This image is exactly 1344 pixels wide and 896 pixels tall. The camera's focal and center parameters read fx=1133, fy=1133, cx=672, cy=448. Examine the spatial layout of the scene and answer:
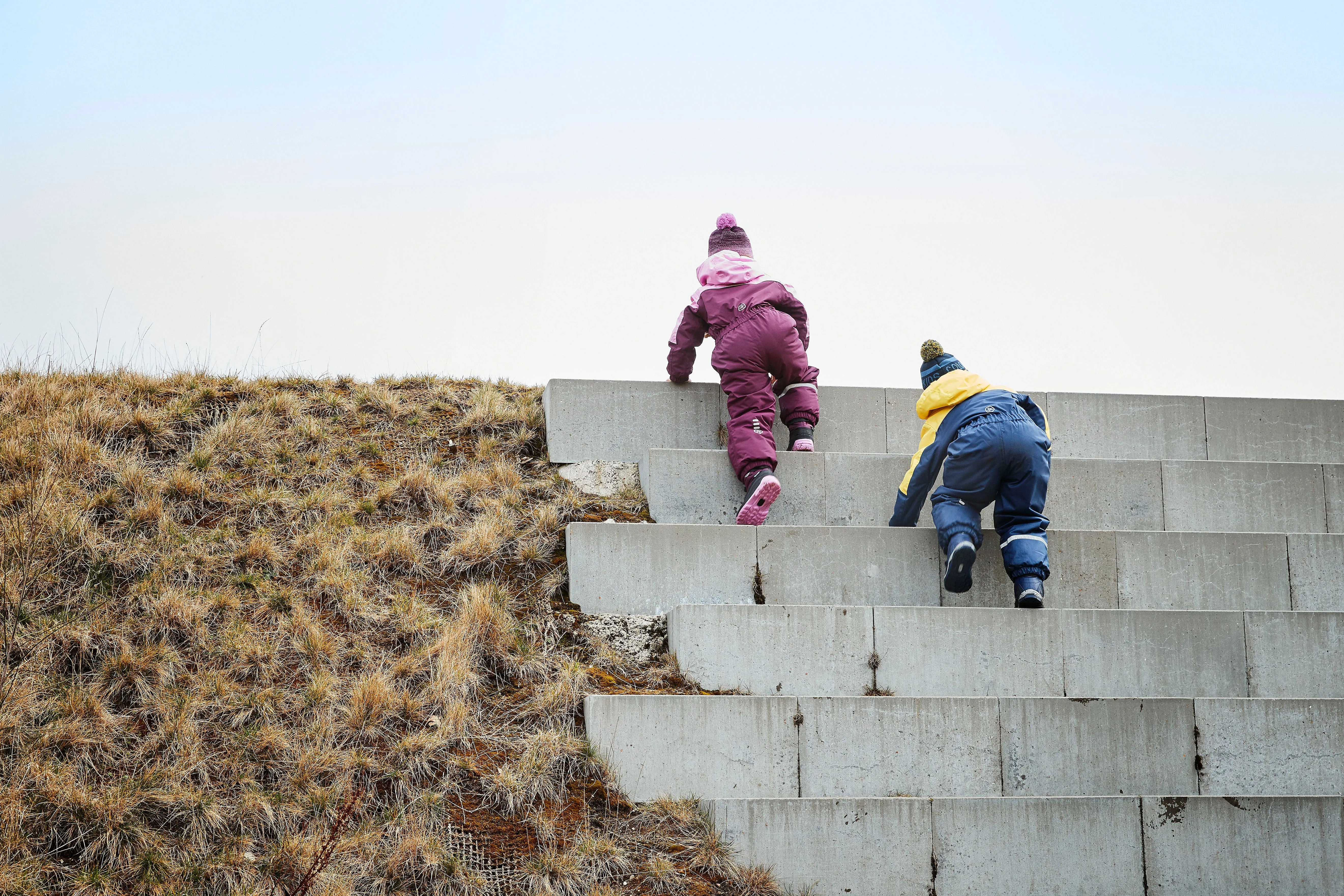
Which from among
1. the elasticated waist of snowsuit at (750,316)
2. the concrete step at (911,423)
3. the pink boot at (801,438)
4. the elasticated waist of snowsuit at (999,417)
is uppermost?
the elasticated waist of snowsuit at (750,316)

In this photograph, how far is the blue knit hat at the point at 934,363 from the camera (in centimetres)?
634

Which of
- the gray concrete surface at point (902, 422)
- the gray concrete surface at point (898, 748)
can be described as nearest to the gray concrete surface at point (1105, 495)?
the gray concrete surface at point (902, 422)

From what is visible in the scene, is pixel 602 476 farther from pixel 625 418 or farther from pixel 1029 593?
→ pixel 1029 593

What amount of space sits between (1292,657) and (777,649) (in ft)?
8.49

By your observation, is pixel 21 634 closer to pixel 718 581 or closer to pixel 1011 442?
pixel 718 581

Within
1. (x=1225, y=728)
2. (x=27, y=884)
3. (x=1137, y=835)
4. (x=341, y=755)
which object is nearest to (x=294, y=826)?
(x=341, y=755)

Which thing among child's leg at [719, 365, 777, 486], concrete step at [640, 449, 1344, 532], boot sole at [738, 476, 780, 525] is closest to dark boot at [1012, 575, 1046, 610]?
concrete step at [640, 449, 1344, 532]

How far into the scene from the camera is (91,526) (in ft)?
19.4

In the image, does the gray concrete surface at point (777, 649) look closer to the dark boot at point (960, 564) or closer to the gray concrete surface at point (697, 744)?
the gray concrete surface at point (697, 744)

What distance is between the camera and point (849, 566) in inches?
236

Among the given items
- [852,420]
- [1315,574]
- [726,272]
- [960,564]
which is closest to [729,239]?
[726,272]

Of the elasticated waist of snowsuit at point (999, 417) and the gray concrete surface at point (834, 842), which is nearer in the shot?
the gray concrete surface at point (834, 842)

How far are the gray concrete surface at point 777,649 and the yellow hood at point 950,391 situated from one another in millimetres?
1336

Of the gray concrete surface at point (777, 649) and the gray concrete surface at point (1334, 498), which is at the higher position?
the gray concrete surface at point (1334, 498)
